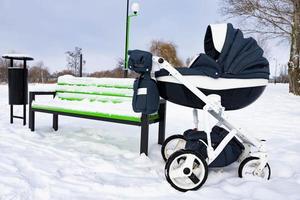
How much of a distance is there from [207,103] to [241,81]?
1.19 feet

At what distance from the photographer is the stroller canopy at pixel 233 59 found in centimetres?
285

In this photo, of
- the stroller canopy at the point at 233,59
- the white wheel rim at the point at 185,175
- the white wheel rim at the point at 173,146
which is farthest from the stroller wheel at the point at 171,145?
the stroller canopy at the point at 233,59

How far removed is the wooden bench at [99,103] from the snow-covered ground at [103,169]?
0.38 metres

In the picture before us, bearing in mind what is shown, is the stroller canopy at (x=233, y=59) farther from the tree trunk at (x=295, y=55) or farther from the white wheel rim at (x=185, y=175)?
the tree trunk at (x=295, y=55)

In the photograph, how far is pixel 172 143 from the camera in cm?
364

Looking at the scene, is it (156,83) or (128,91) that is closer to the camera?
(156,83)

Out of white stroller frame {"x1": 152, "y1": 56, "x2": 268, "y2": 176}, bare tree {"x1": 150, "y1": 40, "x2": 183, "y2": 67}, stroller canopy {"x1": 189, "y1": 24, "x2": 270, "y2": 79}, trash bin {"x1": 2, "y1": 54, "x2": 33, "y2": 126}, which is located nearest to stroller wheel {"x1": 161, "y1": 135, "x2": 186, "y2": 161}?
white stroller frame {"x1": 152, "y1": 56, "x2": 268, "y2": 176}

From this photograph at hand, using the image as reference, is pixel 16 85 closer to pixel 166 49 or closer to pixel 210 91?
pixel 210 91

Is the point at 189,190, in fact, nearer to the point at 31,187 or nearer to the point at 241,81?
the point at 241,81

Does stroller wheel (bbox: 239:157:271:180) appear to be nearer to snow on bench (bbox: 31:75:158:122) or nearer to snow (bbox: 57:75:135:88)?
snow on bench (bbox: 31:75:158:122)

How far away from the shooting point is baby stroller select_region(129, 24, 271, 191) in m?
2.78

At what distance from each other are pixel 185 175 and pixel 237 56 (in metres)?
1.16

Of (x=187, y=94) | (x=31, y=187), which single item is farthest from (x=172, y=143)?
(x=31, y=187)

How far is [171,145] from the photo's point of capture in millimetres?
3643
